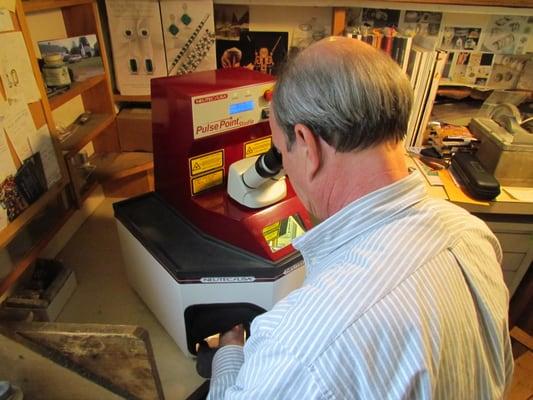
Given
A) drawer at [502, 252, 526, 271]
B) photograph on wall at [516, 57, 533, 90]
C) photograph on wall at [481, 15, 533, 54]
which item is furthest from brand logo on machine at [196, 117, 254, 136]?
photograph on wall at [516, 57, 533, 90]

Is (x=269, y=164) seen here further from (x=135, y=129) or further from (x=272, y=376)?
(x=135, y=129)

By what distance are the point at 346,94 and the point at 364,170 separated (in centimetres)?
12

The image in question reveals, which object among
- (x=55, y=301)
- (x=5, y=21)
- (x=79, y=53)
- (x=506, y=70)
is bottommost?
(x=55, y=301)

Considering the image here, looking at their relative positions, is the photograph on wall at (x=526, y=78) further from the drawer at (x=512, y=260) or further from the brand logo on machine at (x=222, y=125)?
the brand logo on machine at (x=222, y=125)

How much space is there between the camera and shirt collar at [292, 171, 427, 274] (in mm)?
523

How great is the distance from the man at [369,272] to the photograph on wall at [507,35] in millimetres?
1292

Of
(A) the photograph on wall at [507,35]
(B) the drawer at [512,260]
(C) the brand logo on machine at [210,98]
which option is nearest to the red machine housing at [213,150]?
(C) the brand logo on machine at [210,98]

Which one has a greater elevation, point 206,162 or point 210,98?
point 210,98

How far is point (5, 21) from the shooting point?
30.4 inches

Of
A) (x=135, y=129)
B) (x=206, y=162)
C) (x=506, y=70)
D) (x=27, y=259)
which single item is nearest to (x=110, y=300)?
(x=27, y=259)

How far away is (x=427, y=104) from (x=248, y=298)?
3.82 feet

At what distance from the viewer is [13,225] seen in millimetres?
795

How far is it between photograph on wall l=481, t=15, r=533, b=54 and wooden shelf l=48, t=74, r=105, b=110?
1.58 meters

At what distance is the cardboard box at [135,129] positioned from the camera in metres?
1.43
